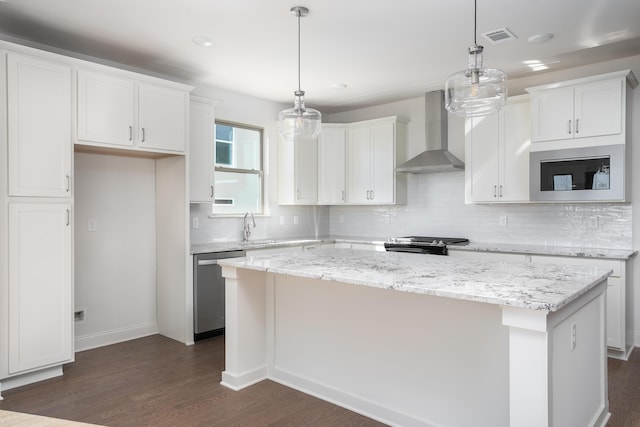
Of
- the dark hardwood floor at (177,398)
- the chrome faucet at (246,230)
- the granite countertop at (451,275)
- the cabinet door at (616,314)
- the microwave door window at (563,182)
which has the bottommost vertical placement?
the dark hardwood floor at (177,398)

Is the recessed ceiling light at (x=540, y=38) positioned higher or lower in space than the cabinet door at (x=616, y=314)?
higher

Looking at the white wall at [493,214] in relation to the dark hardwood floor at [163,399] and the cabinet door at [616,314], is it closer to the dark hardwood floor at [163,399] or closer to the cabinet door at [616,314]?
the cabinet door at [616,314]

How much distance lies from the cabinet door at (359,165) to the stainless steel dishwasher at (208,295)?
1901mm

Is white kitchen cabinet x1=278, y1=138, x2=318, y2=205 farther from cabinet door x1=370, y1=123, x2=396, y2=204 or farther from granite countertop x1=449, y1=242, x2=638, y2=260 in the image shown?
granite countertop x1=449, y1=242, x2=638, y2=260

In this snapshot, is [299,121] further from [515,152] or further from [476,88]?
[515,152]

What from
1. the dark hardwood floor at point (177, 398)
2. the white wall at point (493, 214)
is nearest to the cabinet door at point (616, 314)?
the dark hardwood floor at point (177, 398)

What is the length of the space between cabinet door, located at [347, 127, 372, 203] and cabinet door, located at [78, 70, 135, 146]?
111 inches

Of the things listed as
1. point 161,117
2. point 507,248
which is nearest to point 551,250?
point 507,248

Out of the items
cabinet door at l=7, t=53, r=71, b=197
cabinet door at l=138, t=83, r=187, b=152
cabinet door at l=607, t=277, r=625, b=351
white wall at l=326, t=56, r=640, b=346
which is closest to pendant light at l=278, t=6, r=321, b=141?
cabinet door at l=138, t=83, r=187, b=152

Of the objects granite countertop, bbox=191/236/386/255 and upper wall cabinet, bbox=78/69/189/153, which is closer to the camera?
upper wall cabinet, bbox=78/69/189/153

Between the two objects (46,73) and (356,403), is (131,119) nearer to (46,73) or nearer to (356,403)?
(46,73)

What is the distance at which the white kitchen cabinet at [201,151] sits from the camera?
4.33m

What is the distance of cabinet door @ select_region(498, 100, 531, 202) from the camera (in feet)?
13.8

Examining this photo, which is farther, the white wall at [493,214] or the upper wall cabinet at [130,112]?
the white wall at [493,214]
